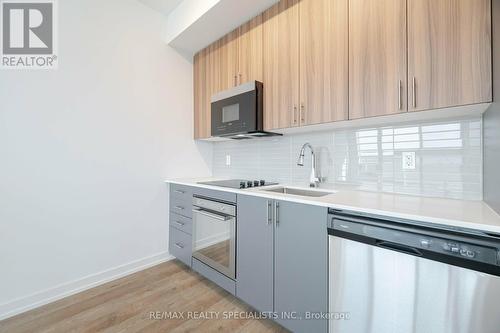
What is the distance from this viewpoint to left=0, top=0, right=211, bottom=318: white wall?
1596 mm

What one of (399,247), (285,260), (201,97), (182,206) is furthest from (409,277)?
(201,97)

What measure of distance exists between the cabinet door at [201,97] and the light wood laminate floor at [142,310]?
61.5 inches

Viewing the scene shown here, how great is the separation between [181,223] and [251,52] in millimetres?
1810

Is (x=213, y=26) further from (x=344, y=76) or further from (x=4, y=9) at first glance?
(x=4, y=9)

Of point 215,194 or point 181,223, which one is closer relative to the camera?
point 215,194

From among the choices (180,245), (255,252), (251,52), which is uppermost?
(251,52)

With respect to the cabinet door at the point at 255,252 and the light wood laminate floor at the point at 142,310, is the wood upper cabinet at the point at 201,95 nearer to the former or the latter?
the cabinet door at the point at 255,252

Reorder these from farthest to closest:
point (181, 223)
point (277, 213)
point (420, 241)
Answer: point (181, 223) < point (277, 213) < point (420, 241)

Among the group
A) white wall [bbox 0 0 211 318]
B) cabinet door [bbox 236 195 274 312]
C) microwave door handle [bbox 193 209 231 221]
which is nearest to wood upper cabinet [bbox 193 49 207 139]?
white wall [bbox 0 0 211 318]

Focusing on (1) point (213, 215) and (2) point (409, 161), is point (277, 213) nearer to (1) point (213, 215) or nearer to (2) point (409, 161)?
(1) point (213, 215)

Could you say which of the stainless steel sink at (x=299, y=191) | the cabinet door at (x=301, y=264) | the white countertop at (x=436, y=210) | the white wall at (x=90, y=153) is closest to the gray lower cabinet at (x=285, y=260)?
the cabinet door at (x=301, y=264)

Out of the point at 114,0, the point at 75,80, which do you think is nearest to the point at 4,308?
the point at 75,80

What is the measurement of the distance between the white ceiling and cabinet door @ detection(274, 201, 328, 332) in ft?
7.63

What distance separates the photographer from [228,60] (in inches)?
84.7
